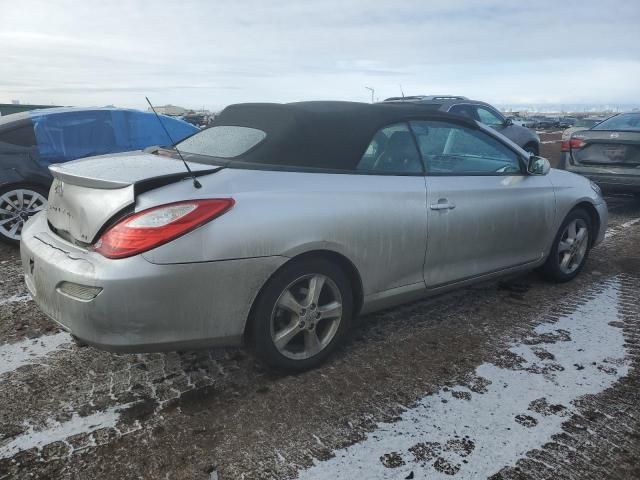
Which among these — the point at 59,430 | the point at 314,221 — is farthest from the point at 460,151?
the point at 59,430

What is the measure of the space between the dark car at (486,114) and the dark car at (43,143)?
5432mm

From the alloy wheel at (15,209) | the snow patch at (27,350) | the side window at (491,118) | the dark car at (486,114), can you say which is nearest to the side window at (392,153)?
the snow patch at (27,350)

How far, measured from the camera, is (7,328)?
3.46 m

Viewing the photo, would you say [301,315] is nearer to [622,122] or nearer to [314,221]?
[314,221]

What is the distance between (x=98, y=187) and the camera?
100.0 inches

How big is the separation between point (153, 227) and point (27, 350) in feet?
4.92

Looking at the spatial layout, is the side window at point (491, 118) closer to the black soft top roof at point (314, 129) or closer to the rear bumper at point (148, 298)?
the black soft top roof at point (314, 129)

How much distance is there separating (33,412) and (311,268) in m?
1.52

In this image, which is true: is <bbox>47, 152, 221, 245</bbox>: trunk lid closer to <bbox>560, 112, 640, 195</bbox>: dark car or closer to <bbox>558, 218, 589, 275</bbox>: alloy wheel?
<bbox>558, 218, 589, 275</bbox>: alloy wheel

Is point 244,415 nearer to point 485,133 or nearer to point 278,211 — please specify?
point 278,211

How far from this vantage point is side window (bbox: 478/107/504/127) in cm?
1029

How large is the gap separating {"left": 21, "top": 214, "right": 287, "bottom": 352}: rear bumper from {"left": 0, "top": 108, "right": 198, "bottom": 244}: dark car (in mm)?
3360

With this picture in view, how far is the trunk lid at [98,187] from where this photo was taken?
2.45 metres

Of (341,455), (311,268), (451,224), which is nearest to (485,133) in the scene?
(451,224)
